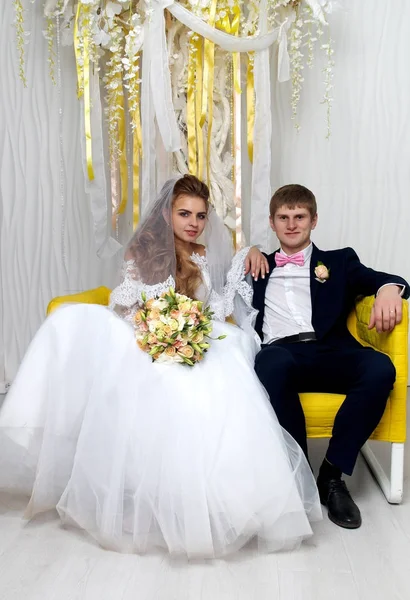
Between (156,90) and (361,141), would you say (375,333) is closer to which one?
(156,90)

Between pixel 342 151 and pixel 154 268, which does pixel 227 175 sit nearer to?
pixel 342 151

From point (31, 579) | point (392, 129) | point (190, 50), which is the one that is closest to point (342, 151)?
point (392, 129)

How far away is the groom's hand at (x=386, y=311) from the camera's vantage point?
2537mm

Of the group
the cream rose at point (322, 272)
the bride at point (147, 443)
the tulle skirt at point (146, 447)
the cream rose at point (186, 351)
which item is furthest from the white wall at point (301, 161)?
the cream rose at point (186, 351)

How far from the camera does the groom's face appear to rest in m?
2.88

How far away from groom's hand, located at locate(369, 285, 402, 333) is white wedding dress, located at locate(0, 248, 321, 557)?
1.62 ft

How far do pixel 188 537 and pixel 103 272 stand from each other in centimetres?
240

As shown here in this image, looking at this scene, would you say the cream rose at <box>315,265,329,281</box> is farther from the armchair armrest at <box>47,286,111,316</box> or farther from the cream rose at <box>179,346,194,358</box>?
the armchair armrest at <box>47,286,111,316</box>

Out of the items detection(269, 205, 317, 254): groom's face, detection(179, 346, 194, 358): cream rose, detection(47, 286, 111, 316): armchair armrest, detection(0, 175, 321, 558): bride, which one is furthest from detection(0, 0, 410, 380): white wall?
detection(179, 346, 194, 358): cream rose

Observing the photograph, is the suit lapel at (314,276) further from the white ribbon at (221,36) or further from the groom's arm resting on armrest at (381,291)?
the white ribbon at (221,36)

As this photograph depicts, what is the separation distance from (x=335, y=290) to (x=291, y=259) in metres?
0.23

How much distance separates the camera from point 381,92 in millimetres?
4078

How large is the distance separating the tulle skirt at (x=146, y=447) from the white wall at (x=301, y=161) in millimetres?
1788

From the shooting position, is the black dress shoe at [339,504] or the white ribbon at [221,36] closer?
the black dress shoe at [339,504]
